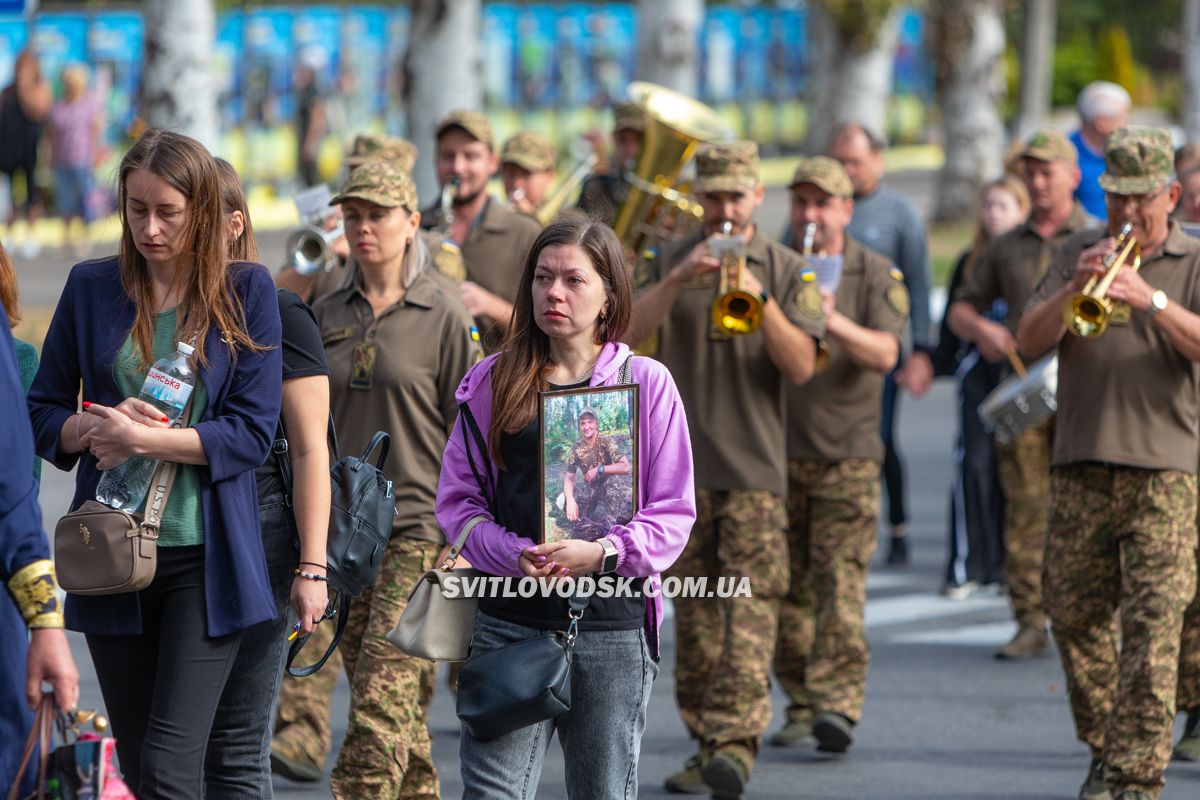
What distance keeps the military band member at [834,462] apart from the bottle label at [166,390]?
3478 mm

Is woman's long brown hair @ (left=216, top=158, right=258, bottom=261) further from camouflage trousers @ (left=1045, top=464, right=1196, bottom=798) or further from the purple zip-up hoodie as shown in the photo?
camouflage trousers @ (left=1045, top=464, right=1196, bottom=798)

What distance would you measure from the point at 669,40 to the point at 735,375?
1128 cm

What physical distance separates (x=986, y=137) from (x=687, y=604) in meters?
20.1

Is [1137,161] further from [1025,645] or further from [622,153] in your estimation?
[622,153]

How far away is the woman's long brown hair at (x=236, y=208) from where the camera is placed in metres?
4.77

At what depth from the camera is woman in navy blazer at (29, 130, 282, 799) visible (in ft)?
14.8

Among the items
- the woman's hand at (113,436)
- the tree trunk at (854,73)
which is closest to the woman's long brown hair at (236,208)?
the woman's hand at (113,436)

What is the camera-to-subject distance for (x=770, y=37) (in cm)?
3444

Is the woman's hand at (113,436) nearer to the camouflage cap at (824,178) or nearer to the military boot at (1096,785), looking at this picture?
the military boot at (1096,785)

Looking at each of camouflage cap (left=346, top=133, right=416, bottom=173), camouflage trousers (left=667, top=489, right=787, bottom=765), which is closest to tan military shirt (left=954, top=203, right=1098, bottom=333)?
camouflage trousers (left=667, top=489, right=787, bottom=765)

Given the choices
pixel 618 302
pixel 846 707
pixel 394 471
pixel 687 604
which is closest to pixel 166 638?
pixel 618 302

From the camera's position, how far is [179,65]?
604 inches

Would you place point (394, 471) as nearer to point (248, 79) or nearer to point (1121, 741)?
point (1121, 741)

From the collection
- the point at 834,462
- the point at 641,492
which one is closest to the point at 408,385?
the point at 641,492
